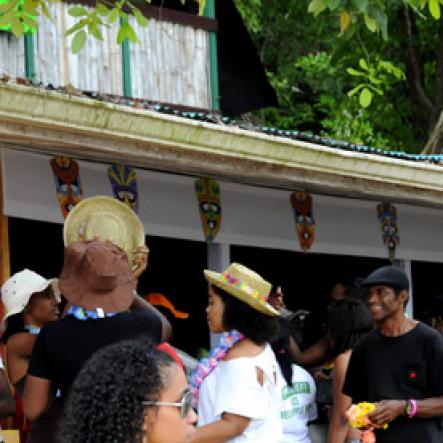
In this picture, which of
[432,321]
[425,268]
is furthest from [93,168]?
[425,268]

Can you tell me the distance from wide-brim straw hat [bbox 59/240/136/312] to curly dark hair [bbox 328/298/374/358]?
218 cm

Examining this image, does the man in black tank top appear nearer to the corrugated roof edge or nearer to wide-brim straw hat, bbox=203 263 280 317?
wide-brim straw hat, bbox=203 263 280 317

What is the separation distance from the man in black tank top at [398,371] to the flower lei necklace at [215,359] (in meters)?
1.12

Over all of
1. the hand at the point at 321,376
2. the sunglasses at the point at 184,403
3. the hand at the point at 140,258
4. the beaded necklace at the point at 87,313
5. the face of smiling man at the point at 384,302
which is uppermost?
the hand at the point at 140,258

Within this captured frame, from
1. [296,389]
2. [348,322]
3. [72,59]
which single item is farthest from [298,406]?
[72,59]

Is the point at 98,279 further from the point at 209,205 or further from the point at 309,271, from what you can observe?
the point at 309,271

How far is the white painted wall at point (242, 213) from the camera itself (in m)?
7.89

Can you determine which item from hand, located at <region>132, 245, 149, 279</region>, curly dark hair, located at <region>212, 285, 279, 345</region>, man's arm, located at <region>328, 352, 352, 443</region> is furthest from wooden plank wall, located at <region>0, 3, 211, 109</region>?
curly dark hair, located at <region>212, 285, 279, 345</region>

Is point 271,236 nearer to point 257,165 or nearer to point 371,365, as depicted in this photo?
point 257,165

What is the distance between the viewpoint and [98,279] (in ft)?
18.6

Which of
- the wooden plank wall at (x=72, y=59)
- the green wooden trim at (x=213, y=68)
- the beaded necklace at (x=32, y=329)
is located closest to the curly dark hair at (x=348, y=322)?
the beaded necklace at (x=32, y=329)

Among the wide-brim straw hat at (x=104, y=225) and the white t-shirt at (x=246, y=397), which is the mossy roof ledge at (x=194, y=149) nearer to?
the wide-brim straw hat at (x=104, y=225)

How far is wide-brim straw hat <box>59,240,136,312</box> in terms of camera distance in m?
5.61

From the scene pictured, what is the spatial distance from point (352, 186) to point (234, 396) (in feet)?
13.1
